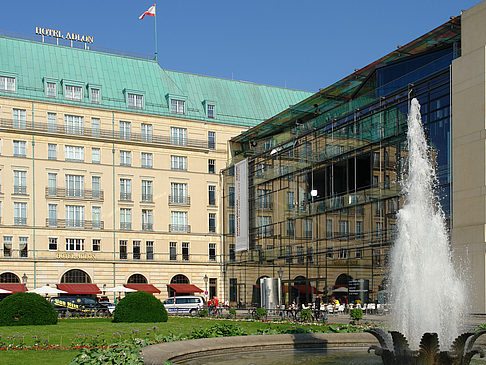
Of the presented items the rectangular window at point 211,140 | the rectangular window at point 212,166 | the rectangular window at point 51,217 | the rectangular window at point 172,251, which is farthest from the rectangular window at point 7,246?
the rectangular window at point 211,140

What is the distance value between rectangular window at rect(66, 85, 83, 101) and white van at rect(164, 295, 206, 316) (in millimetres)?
23531

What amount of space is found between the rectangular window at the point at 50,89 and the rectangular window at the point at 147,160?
10476 millimetres

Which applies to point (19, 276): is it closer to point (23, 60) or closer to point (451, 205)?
point (23, 60)

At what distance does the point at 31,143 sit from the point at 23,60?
30.6 ft

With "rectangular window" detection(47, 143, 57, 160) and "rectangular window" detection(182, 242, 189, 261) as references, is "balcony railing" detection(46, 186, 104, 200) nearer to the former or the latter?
"rectangular window" detection(47, 143, 57, 160)

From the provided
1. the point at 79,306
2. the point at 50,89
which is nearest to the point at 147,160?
the point at 50,89

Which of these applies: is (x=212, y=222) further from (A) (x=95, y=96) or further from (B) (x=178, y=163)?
(A) (x=95, y=96)

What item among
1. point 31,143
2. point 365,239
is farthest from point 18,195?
point 365,239

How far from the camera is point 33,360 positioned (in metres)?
18.3

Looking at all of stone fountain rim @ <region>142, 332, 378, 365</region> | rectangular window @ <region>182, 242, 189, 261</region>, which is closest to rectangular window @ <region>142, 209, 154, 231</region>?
rectangular window @ <region>182, 242, 189, 261</region>

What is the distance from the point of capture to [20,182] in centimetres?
6394

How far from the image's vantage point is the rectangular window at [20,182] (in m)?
63.7

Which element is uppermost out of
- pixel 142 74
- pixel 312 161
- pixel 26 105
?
pixel 142 74

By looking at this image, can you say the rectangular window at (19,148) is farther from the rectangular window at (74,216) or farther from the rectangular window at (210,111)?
the rectangular window at (210,111)
